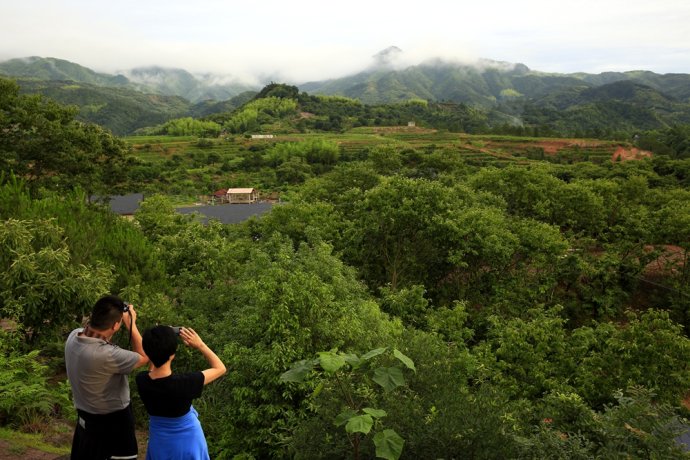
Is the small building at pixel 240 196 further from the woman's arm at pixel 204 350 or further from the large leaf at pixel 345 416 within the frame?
the woman's arm at pixel 204 350

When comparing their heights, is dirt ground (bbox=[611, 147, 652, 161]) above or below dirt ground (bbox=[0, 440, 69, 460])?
below

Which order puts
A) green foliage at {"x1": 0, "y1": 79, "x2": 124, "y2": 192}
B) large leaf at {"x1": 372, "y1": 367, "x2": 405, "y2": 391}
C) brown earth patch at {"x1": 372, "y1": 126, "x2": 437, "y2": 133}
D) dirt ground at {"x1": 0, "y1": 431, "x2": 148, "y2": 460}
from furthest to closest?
brown earth patch at {"x1": 372, "y1": 126, "x2": 437, "y2": 133}, green foliage at {"x1": 0, "y1": 79, "x2": 124, "y2": 192}, dirt ground at {"x1": 0, "y1": 431, "x2": 148, "y2": 460}, large leaf at {"x1": 372, "y1": 367, "x2": 405, "y2": 391}

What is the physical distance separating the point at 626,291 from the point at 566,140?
76736mm

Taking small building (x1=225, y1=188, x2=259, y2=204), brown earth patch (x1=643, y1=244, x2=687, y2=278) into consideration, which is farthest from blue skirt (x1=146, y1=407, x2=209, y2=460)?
small building (x1=225, y1=188, x2=259, y2=204)

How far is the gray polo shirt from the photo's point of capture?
157 inches

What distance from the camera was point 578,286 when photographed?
23.6m

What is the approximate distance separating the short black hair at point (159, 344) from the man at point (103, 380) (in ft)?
1.35

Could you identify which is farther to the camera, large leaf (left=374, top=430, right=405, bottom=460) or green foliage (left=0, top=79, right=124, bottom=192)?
green foliage (left=0, top=79, right=124, bottom=192)

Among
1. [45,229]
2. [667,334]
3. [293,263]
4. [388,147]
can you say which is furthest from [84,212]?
[388,147]

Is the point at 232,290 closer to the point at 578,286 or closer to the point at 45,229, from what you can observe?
the point at 45,229

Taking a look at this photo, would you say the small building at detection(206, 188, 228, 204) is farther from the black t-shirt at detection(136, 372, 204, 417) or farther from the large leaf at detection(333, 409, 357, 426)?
the black t-shirt at detection(136, 372, 204, 417)

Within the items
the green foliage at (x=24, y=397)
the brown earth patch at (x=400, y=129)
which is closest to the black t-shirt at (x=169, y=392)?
the green foliage at (x=24, y=397)

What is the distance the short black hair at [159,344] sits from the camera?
371cm

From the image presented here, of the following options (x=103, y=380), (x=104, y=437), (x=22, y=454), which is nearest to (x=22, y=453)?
(x=22, y=454)
